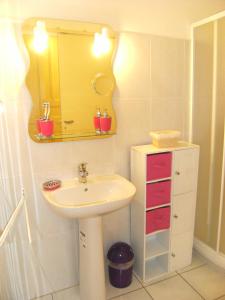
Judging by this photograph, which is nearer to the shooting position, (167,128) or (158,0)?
(158,0)

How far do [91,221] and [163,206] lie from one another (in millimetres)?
614

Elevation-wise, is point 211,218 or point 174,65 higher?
point 174,65

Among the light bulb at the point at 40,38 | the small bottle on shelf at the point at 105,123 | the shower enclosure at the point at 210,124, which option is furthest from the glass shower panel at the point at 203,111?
the light bulb at the point at 40,38

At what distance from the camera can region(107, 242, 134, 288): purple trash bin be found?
1829 mm

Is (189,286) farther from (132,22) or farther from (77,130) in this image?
(132,22)

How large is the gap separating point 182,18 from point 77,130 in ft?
4.12

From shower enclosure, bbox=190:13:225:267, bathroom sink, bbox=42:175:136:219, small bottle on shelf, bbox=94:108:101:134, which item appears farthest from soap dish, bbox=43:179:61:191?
shower enclosure, bbox=190:13:225:267

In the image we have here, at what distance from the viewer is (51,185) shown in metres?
1.61

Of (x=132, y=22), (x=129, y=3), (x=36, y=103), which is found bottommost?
(x=36, y=103)

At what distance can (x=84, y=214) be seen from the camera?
54.2 inches

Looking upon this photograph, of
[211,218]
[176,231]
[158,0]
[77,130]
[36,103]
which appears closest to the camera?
[36,103]

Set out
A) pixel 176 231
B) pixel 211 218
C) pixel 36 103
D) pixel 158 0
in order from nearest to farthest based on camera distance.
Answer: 1. pixel 36 103
2. pixel 158 0
3. pixel 176 231
4. pixel 211 218

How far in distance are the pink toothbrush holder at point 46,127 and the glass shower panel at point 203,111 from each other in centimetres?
126

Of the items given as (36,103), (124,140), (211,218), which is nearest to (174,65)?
(124,140)
